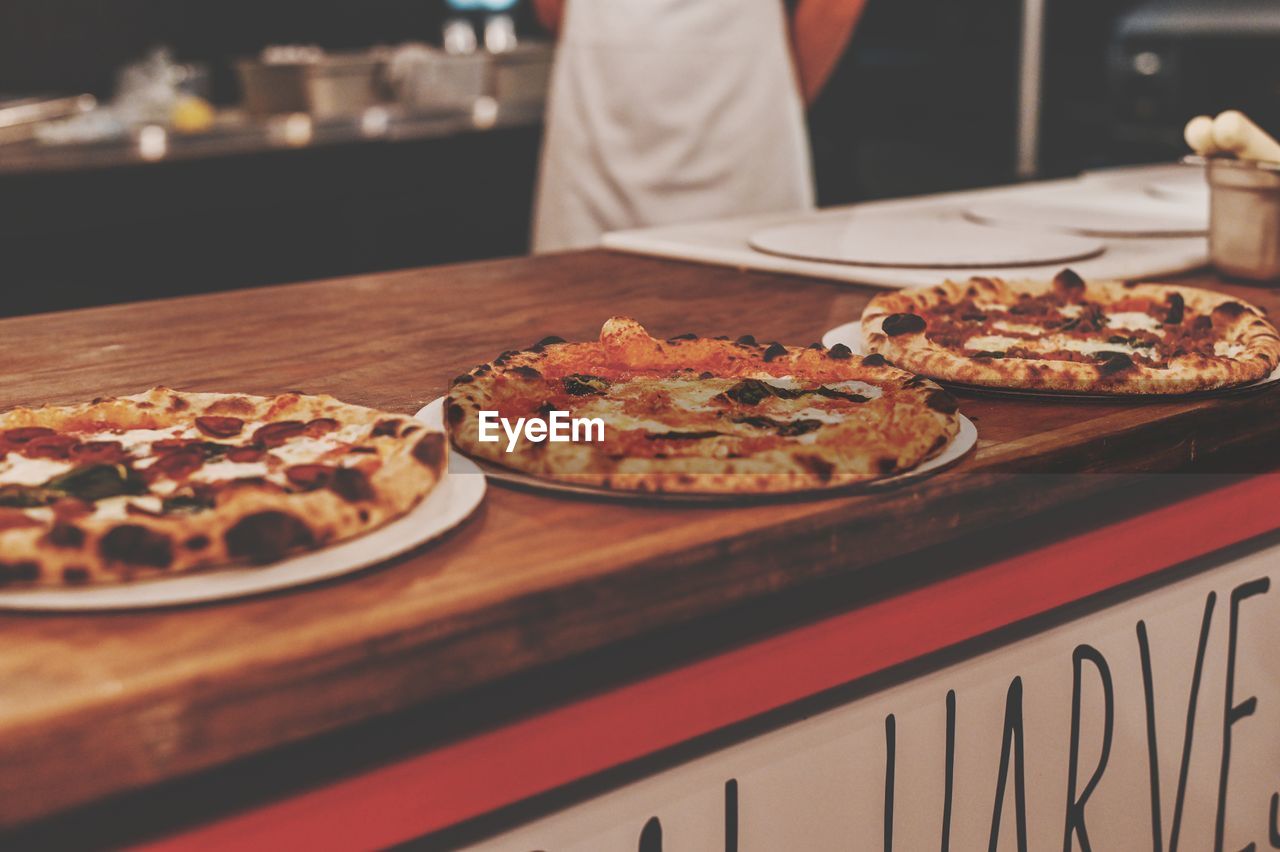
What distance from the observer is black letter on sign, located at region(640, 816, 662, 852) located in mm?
→ 903

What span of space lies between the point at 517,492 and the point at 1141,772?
0.74m

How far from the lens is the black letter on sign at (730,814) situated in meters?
0.94

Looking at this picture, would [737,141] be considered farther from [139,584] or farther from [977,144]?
[977,144]

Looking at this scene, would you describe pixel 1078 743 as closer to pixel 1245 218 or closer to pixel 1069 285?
pixel 1069 285

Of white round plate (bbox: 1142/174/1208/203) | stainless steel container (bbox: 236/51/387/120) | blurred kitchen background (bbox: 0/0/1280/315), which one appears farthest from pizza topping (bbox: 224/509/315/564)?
stainless steel container (bbox: 236/51/387/120)

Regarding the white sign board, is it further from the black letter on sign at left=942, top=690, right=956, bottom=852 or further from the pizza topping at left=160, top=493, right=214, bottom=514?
the pizza topping at left=160, top=493, right=214, bottom=514

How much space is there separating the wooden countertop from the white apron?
1391 mm

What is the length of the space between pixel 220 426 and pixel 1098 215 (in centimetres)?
165

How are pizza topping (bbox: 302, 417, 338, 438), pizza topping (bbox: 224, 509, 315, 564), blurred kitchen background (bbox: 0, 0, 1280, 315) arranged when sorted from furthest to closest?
blurred kitchen background (bbox: 0, 0, 1280, 315), pizza topping (bbox: 302, 417, 338, 438), pizza topping (bbox: 224, 509, 315, 564)

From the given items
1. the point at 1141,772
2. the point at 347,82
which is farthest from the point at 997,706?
the point at 347,82

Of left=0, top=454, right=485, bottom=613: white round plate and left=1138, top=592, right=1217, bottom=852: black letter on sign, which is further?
left=1138, top=592, right=1217, bottom=852: black letter on sign

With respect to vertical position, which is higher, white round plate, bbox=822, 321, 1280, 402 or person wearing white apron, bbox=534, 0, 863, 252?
person wearing white apron, bbox=534, 0, 863, 252

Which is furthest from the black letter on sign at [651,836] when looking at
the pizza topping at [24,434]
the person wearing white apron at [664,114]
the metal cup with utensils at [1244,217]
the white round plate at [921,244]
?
the person wearing white apron at [664,114]

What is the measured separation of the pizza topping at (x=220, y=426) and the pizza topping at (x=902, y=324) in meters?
0.61
